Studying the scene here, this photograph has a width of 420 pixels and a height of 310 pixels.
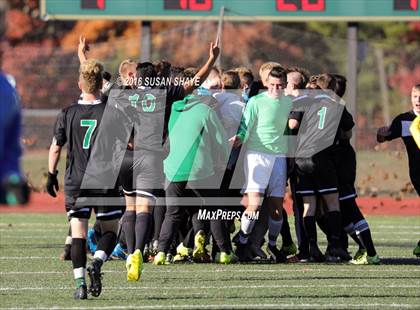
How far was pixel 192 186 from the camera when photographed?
40.5 ft

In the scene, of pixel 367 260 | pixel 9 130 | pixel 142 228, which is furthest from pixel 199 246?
pixel 9 130

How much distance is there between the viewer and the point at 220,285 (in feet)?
34.2

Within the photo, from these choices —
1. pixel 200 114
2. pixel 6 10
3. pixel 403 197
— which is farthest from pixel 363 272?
pixel 403 197

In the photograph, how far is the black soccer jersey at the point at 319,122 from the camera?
12.5 metres

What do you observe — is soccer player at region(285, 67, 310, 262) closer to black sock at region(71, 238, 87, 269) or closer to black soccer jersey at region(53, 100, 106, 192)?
black soccer jersey at region(53, 100, 106, 192)

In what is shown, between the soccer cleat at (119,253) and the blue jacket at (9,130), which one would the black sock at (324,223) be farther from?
the blue jacket at (9,130)

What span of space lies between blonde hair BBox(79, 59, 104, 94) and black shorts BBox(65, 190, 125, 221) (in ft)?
2.69

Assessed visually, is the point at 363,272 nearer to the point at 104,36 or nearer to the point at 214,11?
the point at 214,11

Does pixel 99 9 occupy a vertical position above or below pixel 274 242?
above

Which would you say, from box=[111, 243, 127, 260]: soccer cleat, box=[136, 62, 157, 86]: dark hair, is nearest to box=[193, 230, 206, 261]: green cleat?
box=[111, 243, 127, 260]: soccer cleat

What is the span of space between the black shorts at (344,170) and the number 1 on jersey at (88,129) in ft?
12.1

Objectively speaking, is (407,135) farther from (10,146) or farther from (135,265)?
(10,146)

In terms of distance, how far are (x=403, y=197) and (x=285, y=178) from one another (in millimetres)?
10716

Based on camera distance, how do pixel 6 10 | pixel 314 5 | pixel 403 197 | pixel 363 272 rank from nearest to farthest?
1. pixel 6 10
2. pixel 363 272
3. pixel 314 5
4. pixel 403 197
